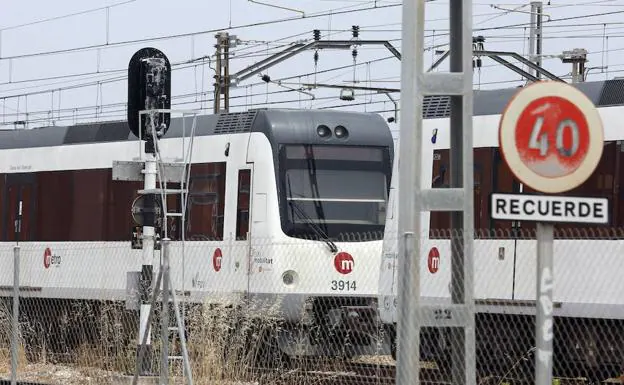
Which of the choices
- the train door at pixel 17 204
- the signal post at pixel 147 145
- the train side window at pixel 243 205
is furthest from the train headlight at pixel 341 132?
the train door at pixel 17 204

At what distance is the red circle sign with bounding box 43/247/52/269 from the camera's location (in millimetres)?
20938

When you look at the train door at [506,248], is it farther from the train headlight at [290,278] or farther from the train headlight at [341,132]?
the train headlight at [341,132]

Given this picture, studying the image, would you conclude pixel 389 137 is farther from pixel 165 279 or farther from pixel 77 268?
pixel 165 279

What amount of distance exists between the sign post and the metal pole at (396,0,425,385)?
169 centimetres

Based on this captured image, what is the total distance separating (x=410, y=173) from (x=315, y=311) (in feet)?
27.4

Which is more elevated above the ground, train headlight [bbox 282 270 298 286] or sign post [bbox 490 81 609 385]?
sign post [bbox 490 81 609 385]

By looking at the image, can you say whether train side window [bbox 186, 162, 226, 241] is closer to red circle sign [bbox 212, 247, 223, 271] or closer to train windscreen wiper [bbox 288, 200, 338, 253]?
red circle sign [bbox 212, 247, 223, 271]

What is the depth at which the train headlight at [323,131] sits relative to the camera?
704 inches

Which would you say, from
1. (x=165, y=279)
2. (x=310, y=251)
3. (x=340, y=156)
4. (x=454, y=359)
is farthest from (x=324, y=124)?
(x=454, y=359)

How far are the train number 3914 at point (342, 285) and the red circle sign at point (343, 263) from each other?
131 millimetres

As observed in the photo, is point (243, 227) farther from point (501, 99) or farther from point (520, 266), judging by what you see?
point (520, 266)

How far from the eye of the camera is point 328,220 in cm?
1753

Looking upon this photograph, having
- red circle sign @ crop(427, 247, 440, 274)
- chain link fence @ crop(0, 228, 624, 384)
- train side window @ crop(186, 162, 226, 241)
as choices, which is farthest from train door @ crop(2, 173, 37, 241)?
red circle sign @ crop(427, 247, 440, 274)

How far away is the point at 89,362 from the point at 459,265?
7.39 m
